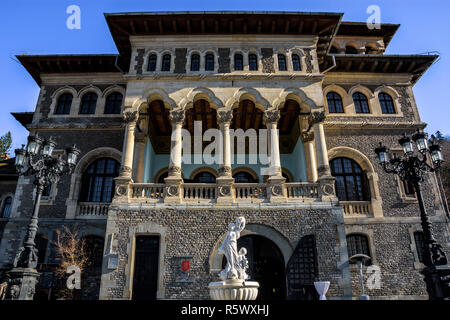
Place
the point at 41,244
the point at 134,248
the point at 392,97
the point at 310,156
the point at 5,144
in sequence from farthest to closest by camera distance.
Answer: the point at 5,144, the point at 392,97, the point at 310,156, the point at 41,244, the point at 134,248

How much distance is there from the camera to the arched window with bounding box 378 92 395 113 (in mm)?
18828

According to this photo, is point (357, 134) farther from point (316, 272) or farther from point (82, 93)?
point (82, 93)

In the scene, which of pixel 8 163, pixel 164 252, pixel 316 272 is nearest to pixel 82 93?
pixel 8 163

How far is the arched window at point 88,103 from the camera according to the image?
18812 mm

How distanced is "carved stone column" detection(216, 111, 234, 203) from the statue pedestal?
494 centimetres

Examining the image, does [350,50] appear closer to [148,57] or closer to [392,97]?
[392,97]

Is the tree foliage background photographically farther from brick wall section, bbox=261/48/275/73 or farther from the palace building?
brick wall section, bbox=261/48/275/73

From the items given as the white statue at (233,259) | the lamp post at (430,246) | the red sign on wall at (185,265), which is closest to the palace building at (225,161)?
the red sign on wall at (185,265)

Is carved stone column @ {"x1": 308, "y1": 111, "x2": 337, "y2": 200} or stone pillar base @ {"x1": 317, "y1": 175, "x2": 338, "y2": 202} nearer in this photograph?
stone pillar base @ {"x1": 317, "y1": 175, "x2": 338, "y2": 202}

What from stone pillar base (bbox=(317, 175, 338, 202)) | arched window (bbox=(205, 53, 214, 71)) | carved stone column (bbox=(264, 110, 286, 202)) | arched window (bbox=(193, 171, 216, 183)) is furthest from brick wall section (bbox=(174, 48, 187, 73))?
stone pillar base (bbox=(317, 175, 338, 202))

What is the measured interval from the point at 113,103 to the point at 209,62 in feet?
22.1

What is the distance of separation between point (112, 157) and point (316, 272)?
12.6 metres

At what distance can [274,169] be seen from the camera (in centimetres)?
1430

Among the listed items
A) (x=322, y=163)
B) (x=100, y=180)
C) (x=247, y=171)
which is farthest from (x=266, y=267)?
(x=100, y=180)
